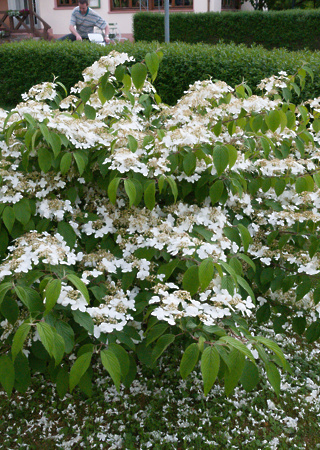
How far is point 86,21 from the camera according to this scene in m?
8.69

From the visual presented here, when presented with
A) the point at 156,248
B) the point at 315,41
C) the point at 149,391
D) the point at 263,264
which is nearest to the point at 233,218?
the point at 263,264

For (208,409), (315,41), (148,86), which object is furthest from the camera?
(315,41)

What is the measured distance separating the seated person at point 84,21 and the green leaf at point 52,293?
25.9 feet

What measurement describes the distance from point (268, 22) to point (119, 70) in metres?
14.0

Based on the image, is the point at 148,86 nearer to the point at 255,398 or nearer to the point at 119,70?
the point at 119,70

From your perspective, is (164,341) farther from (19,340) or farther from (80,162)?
(80,162)

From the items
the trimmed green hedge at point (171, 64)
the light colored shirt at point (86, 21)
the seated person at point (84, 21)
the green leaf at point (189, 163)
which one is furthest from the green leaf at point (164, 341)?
the light colored shirt at point (86, 21)

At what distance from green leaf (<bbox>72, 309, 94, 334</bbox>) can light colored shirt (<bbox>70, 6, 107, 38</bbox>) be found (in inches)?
316

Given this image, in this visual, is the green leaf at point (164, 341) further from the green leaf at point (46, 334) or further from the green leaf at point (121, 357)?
the green leaf at point (46, 334)

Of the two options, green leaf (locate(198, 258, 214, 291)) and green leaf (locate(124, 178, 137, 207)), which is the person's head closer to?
green leaf (locate(124, 178, 137, 207))

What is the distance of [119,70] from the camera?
1944 mm

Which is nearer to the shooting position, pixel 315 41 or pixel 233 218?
pixel 233 218

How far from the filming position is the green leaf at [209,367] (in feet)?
4.09

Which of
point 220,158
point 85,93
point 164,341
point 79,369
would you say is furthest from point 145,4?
point 79,369
